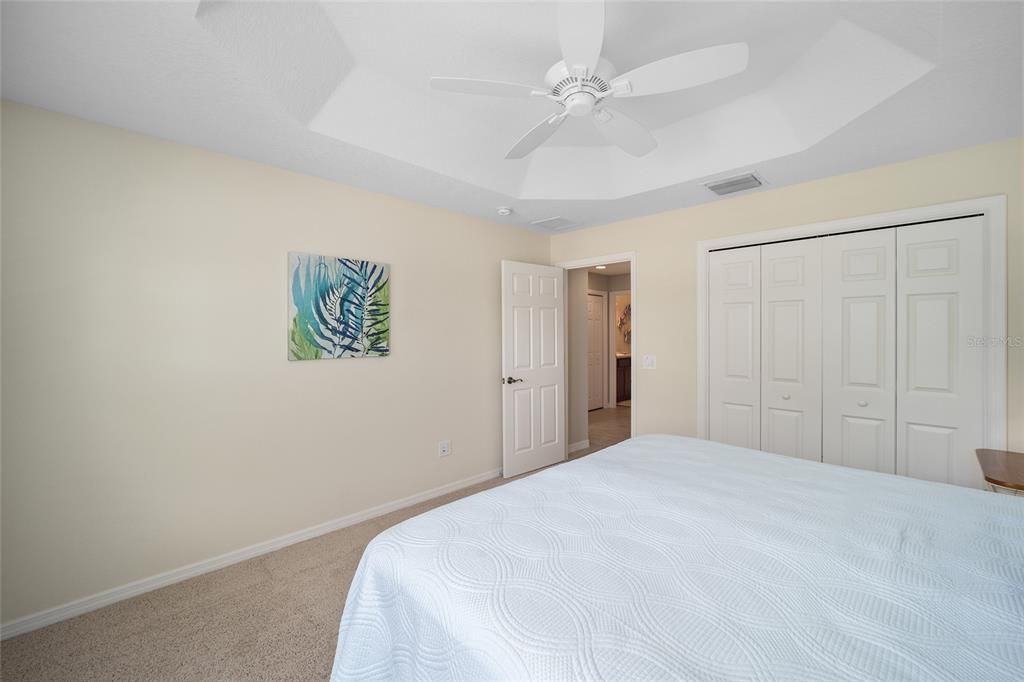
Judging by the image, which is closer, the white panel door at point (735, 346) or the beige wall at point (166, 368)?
the beige wall at point (166, 368)

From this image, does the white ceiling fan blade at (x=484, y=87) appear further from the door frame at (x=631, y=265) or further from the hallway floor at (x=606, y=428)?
the hallway floor at (x=606, y=428)

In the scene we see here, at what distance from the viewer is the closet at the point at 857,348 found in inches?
95.7

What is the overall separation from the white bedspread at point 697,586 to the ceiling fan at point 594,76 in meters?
1.56

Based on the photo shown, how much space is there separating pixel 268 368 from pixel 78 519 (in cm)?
107

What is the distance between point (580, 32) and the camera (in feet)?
4.82

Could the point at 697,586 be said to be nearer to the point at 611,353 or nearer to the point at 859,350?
the point at 859,350

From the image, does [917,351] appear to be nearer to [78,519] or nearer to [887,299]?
[887,299]

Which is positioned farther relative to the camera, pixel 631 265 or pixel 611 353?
pixel 611 353

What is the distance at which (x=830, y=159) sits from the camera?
8.45 feet

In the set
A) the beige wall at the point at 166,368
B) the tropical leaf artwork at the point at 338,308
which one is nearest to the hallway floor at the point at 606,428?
the beige wall at the point at 166,368

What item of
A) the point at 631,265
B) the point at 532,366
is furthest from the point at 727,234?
the point at 532,366

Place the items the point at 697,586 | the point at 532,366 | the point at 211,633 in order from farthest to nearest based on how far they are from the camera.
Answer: the point at 532,366 < the point at 211,633 < the point at 697,586

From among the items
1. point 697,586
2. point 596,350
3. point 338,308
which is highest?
point 338,308

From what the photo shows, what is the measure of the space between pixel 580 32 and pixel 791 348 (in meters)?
2.56
